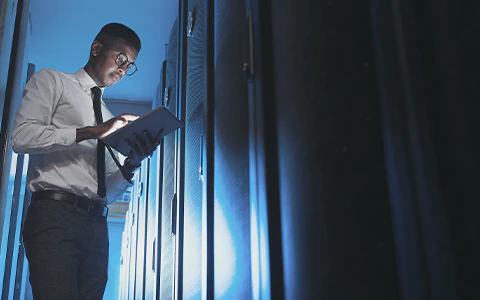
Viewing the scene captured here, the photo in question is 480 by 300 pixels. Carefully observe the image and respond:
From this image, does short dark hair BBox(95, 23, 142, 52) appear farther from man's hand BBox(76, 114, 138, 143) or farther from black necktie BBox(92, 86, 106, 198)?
man's hand BBox(76, 114, 138, 143)

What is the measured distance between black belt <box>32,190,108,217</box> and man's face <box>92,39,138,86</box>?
626 millimetres

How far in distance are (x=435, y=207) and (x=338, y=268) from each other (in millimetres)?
246

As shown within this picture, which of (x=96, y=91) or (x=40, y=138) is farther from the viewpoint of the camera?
(x=96, y=91)

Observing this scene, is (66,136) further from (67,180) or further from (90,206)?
(90,206)

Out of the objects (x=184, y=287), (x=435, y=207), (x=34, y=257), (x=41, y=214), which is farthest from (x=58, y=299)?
(x=435, y=207)

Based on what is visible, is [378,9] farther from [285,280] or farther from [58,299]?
[58,299]

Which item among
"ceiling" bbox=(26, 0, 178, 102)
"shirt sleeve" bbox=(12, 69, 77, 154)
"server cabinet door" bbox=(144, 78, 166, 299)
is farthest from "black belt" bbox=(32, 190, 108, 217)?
"ceiling" bbox=(26, 0, 178, 102)

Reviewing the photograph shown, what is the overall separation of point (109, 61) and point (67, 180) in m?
0.66

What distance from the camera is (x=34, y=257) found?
1.84m

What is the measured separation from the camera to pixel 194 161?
7.08ft

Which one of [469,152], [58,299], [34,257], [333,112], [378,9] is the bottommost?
[58,299]

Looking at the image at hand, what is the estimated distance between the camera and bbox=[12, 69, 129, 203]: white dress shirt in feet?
6.40

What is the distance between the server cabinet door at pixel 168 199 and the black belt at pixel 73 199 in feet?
1.90

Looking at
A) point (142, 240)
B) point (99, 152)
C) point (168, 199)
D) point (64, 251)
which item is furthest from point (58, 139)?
point (142, 240)
